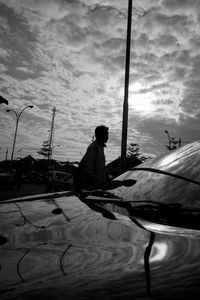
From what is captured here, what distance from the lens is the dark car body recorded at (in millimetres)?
679

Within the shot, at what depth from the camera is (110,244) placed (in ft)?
3.30

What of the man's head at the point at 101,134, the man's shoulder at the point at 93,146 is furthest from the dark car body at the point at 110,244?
the man's head at the point at 101,134

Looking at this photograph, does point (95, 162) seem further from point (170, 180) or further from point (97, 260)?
point (97, 260)

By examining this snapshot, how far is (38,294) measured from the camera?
0.67 m

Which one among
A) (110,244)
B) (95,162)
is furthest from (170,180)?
(95,162)

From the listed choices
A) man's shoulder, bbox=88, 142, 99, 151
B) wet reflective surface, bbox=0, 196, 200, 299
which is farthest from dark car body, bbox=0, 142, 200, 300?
man's shoulder, bbox=88, 142, 99, 151

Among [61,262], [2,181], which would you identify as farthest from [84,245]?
[2,181]

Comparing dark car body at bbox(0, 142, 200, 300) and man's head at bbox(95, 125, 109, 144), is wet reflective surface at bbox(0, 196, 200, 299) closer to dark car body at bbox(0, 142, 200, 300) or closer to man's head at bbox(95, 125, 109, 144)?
dark car body at bbox(0, 142, 200, 300)

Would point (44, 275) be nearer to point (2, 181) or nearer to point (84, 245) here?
point (84, 245)

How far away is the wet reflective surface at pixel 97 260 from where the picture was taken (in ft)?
2.17

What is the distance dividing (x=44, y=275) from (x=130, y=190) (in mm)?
1223

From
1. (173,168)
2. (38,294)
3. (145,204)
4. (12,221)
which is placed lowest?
(38,294)

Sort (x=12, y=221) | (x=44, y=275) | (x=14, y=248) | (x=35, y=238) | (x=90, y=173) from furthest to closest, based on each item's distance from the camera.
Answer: (x=90, y=173)
(x=12, y=221)
(x=35, y=238)
(x=14, y=248)
(x=44, y=275)

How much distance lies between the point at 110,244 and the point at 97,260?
145 millimetres
